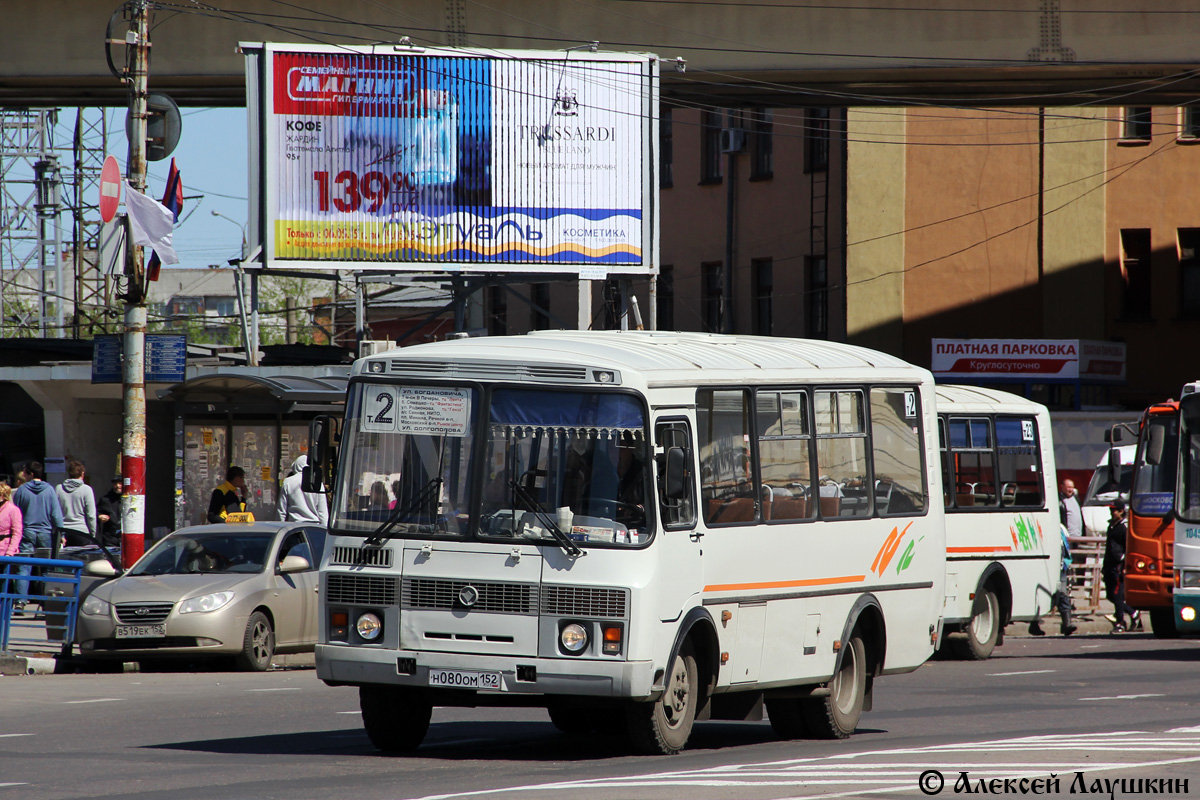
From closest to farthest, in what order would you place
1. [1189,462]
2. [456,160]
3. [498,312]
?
1. [1189,462]
2. [456,160]
3. [498,312]

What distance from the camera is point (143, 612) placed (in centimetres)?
1739

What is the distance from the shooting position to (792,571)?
11.3 m

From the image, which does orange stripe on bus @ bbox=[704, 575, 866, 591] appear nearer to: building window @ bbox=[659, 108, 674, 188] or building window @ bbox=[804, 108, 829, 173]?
building window @ bbox=[804, 108, 829, 173]

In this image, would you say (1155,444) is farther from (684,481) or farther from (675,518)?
(675,518)

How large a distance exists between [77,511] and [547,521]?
14.4 meters

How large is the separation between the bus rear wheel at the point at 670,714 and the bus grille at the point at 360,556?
1605mm

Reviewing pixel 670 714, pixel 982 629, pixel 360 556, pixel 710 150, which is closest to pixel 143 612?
pixel 360 556

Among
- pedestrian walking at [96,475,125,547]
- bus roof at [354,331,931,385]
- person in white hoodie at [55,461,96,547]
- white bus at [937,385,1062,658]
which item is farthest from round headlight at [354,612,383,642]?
pedestrian walking at [96,475,125,547]

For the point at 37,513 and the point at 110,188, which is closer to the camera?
the point at 110,188

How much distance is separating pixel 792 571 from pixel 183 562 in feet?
28.5

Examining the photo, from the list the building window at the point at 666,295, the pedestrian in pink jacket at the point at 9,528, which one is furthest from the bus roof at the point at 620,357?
the building window at the point at 666,295

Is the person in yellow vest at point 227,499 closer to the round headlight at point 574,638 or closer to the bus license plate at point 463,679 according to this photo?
the bus license plate at point 463,679

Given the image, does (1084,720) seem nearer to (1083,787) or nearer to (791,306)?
(1083,787)

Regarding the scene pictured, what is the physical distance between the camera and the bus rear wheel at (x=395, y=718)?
1070cm
